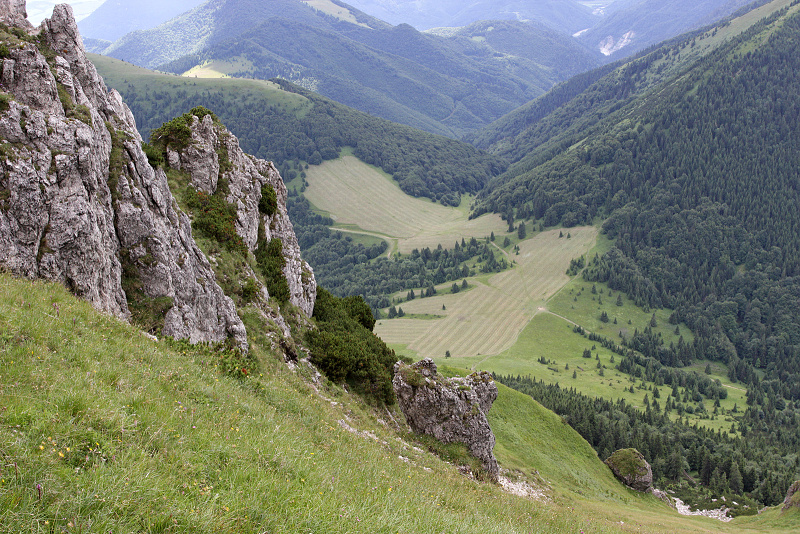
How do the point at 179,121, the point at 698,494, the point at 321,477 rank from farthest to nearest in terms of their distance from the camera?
the point at 698,494 < the point at 179,121 < the point at 321,477

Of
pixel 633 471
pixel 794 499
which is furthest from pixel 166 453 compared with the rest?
pixel 794 499

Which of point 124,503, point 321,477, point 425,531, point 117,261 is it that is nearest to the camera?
point 124,503

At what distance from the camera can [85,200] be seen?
76.7 ft

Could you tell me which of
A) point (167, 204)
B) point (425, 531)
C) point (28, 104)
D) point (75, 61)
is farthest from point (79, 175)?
point (425, 531)

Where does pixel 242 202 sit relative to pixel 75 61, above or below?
below

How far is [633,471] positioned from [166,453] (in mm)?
74676

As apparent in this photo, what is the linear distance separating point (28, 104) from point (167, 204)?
873 centimetres

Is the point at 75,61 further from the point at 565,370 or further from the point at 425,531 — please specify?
the point at 565,370

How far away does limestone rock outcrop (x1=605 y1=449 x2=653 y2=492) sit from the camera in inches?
2699

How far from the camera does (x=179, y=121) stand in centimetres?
4294

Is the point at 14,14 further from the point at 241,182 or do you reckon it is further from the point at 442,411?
the point at 442,411

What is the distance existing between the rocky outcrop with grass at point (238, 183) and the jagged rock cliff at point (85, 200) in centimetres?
789

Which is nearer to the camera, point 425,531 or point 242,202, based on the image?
point 425,531

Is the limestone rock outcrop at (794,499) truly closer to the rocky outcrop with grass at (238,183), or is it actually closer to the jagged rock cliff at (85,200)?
the rocky outcrop with grass at (238,183)
